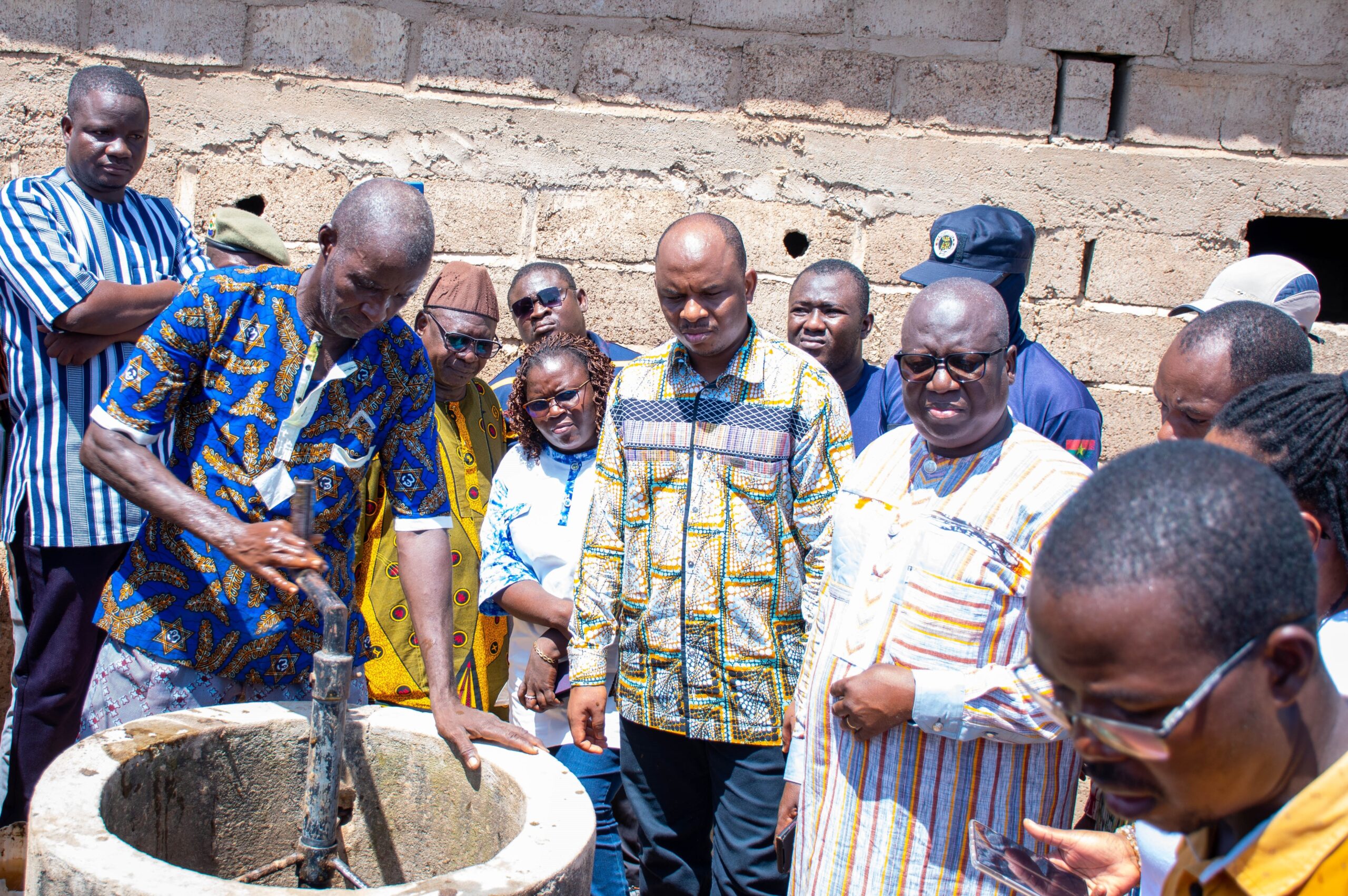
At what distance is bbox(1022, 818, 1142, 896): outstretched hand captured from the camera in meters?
1.67

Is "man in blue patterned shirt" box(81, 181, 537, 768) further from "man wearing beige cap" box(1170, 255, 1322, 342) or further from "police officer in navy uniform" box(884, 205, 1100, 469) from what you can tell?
"man wearing beige cap" box(1170, 255, 1322, 342)

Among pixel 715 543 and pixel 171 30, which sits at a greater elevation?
pixel 171 30

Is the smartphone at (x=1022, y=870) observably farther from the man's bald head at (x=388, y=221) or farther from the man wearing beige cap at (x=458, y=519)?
the man wearing beige cap at (x=458, y=519)

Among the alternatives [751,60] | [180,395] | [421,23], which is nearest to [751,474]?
[180,395]

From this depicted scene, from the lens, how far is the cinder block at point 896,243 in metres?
4.25

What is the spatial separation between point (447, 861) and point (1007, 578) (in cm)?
132

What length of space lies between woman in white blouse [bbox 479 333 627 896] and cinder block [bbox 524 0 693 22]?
156 cm

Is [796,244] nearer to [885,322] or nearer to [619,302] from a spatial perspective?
[885,322]

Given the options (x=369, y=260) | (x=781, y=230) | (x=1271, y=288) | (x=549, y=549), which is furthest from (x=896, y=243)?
(x=369, y=260)

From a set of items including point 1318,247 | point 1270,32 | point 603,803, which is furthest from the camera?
point 1318,247

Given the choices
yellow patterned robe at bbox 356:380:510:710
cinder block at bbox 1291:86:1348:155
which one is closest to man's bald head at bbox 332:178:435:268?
yellow patterned robe at bbox 356:380:510:710

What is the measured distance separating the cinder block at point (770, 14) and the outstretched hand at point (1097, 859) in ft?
11.0

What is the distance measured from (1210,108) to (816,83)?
155 centimetres

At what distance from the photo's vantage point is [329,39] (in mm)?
4086
